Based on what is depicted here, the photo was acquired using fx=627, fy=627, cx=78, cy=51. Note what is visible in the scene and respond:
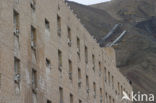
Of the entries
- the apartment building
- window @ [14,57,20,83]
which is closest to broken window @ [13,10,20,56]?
the apartment building

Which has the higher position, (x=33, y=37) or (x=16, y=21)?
(x=16, y=21)

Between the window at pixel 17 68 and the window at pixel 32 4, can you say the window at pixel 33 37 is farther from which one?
the window at pixel 17 68

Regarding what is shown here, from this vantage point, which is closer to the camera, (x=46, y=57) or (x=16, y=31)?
(x=16, y=31)

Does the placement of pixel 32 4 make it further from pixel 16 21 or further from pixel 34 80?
pixel 34 80

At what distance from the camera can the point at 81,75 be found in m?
53.9

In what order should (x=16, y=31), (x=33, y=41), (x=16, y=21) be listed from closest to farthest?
(x=16, y=31)
(x=16, y=21)
(x=33, y=41)

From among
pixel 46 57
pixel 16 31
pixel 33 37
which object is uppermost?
pixel 33 37

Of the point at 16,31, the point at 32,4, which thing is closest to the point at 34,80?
the point at 16,31

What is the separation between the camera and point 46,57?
144 ft

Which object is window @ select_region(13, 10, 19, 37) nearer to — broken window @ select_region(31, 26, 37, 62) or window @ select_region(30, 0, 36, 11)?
broken window @ select_region(31, 26, 37, 62)

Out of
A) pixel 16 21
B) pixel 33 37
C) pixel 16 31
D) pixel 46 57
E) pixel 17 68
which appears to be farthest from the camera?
pixel 46 57

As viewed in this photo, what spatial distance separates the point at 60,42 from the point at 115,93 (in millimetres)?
22291

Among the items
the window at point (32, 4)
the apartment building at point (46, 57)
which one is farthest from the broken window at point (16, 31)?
the window at point (32, 4)

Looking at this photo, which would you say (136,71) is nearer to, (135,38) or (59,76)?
(135,38)
